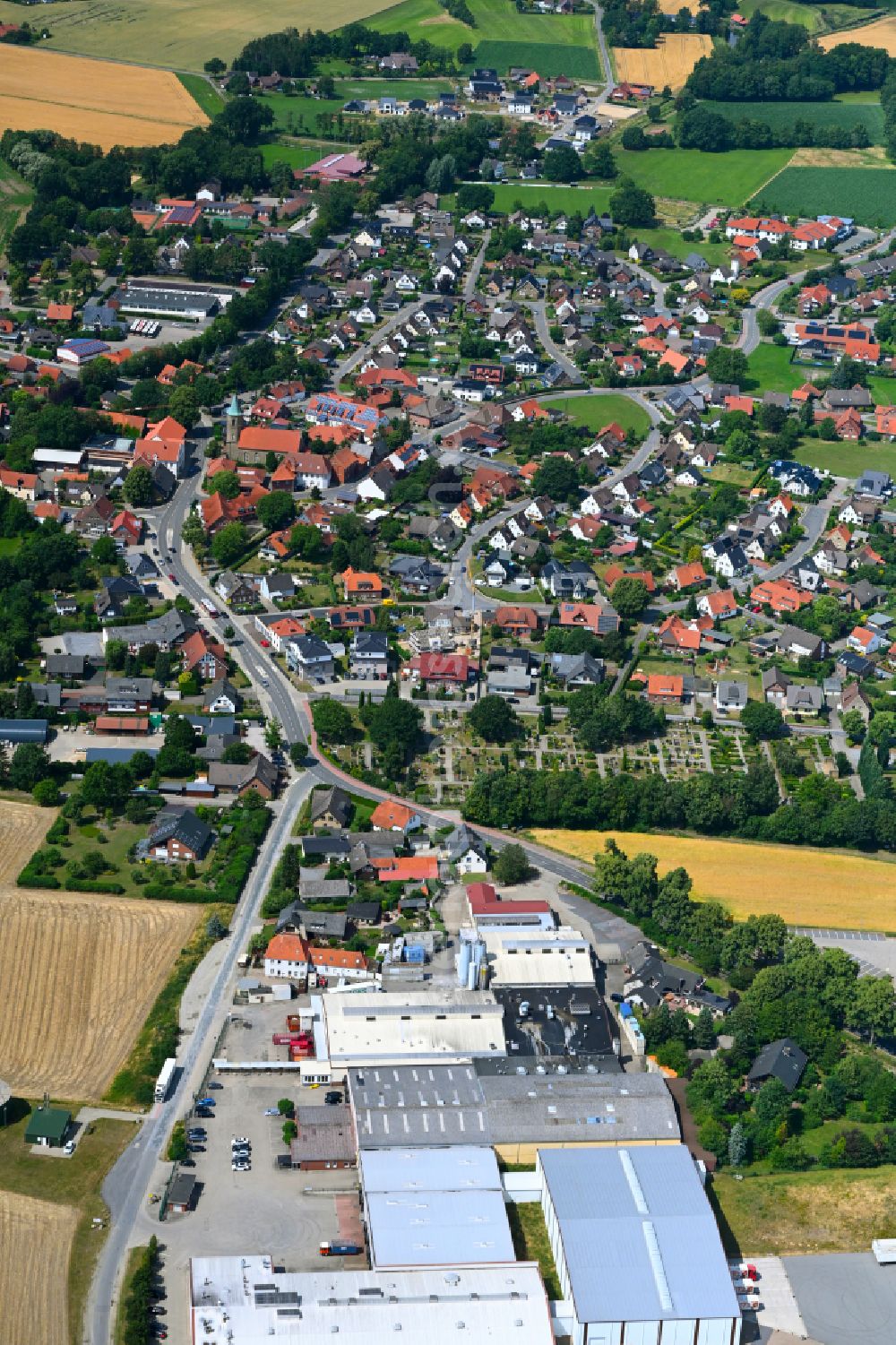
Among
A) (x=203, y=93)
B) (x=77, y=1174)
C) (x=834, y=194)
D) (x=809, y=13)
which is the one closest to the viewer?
(x=77, y=1174)

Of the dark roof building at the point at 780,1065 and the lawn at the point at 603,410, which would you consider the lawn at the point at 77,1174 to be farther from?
the lawn at the point at 603,410

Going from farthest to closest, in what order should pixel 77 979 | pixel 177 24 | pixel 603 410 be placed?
pixel 177 24
pixel 603 410
pixel 77 979

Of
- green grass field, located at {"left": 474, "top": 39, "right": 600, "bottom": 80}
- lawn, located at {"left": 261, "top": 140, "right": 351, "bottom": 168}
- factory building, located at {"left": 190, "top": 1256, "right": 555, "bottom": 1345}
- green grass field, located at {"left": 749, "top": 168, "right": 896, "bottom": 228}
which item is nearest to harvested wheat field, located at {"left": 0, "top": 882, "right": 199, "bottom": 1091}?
factory building, located at {"left": 190, "top": 1256, "right": 555, "bottom": 1345}

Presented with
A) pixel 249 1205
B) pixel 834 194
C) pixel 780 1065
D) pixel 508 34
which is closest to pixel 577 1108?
pixel 780 1065

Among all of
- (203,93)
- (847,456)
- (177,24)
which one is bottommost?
(847,456)

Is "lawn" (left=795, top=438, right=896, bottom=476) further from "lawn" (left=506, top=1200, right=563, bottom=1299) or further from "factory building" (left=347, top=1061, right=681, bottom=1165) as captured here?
"lawn" (left=506, top=1200, right=563, bottom=1299)

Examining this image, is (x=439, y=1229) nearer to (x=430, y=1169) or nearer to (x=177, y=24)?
(x=430, y=1169)

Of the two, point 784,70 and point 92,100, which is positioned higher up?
point 92,100
